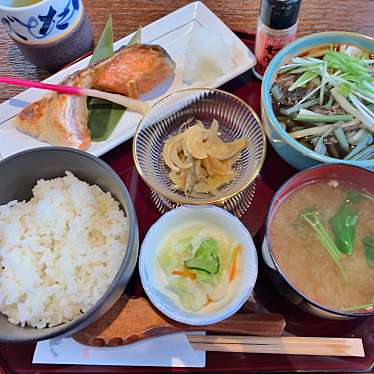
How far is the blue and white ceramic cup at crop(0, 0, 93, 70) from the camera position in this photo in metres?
1.60

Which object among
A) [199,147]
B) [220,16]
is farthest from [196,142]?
[220,16]

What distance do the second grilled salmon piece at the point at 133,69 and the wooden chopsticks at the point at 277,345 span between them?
1.03 meters

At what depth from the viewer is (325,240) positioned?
1342mm

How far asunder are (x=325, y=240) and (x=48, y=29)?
51.2 inches

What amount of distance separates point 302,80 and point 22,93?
115 cm

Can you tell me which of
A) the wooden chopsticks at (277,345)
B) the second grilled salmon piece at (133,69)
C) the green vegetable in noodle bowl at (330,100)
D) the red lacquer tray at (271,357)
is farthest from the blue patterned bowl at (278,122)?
the wooden chopsticks at (277,345)

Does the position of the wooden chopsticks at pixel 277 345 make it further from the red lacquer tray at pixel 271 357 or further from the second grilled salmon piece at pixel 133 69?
the second grilled salmon piece at pixel 133 69

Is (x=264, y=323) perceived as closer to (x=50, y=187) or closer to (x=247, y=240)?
(x=247, y=240)

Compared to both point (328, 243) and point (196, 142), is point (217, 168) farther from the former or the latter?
point (328, 243)

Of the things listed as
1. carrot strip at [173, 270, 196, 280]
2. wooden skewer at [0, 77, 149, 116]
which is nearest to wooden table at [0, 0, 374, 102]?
wooden skewer at [0, 77, 149, 116]

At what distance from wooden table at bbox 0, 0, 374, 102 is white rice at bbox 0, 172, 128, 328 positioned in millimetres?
755

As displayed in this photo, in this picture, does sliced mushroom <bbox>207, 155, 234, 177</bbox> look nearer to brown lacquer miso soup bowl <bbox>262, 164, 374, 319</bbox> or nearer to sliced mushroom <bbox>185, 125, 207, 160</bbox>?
sliced mushroom <bbox>185, 125, 207, 160</bbox>

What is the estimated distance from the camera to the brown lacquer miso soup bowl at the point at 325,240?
126cm

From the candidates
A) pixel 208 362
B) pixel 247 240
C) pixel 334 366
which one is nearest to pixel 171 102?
pixel 247 240
